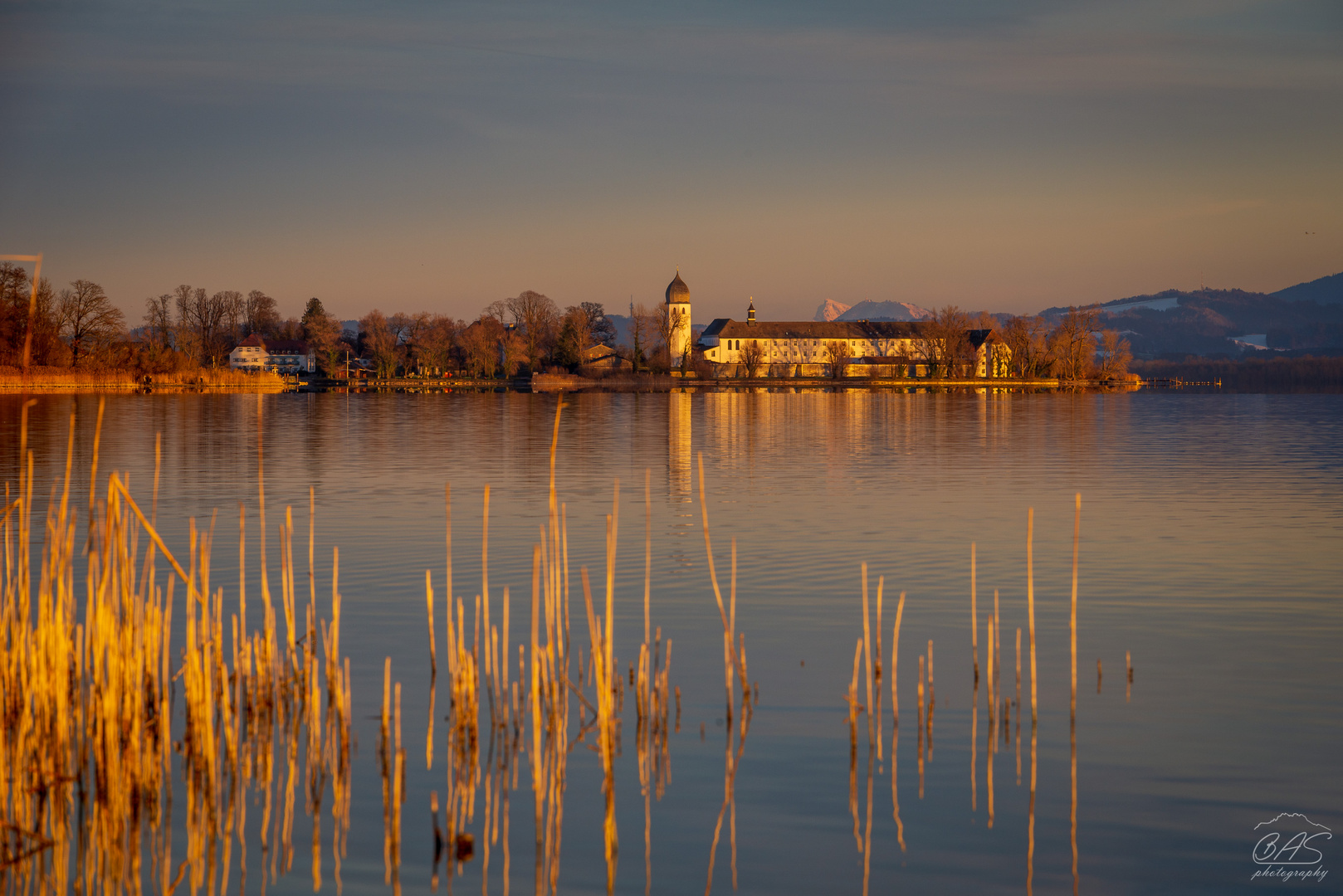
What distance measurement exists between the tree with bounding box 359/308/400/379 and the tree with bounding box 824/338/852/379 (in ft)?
207

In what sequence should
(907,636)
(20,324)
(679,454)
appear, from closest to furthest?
1. (907,636)
2. (679,454)
3. (20,324)

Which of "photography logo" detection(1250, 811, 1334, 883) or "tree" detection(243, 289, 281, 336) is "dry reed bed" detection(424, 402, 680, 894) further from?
"tree" detection(243, 289, 281, 336)

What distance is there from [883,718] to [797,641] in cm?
306

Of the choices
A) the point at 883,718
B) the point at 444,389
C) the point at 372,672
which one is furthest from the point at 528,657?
the point at 444,389

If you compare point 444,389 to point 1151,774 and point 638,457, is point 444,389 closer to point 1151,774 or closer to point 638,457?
point 638,457

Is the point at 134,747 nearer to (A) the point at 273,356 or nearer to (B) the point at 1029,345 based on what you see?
(B) the point at 1029,345

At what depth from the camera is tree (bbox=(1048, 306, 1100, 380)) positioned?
158 m

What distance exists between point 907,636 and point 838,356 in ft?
567

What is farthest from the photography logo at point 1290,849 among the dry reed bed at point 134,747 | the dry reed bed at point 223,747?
the dry reed bed at point 134,747

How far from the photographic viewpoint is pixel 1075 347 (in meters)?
159

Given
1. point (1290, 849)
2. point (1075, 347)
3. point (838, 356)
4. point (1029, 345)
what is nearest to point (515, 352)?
point (838, 356)

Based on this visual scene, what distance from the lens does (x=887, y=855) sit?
302 inches

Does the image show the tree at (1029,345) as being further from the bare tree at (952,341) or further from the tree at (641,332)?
the tree at (641,332)

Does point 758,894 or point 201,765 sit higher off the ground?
point 201,765
